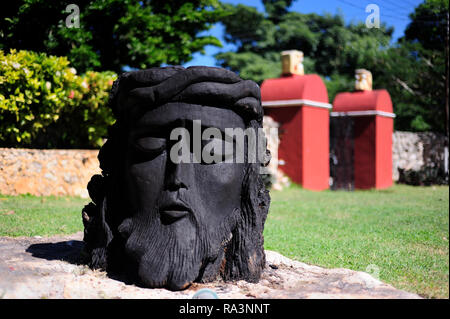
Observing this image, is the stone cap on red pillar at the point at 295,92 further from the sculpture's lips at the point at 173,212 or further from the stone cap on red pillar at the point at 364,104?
the sculpture's lips at the point at 173,212

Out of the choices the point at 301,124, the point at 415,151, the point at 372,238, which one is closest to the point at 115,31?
the point at 301,124

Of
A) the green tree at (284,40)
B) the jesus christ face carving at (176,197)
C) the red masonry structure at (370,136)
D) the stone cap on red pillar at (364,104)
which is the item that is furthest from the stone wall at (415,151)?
the jesus christ face carving at (176,197)

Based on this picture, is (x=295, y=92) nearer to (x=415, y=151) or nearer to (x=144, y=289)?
(x=415, y=151)

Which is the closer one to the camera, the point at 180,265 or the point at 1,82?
the point at 180,265

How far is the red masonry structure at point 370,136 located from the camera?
40.2 ft

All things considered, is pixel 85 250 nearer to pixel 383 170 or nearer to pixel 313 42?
pixel 383 170

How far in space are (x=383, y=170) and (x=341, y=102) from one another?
232 centimetres

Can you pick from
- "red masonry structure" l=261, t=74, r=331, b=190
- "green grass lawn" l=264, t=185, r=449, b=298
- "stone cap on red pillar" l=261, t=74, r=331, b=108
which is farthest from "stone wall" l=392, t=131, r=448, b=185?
"green grass lawn" l=264, t=185, r=449, b=298

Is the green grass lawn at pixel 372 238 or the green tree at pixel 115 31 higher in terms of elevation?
the green tree at pixel 115 31

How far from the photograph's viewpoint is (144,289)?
2846 millimetres

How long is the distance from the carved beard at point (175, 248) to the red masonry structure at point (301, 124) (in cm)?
809

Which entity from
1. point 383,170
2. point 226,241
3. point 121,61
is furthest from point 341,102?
point 226,241
